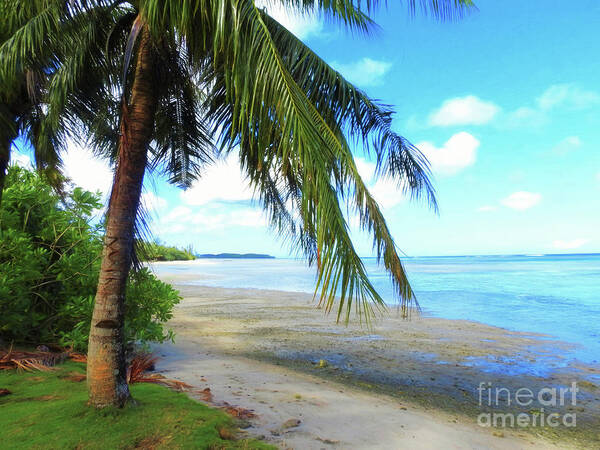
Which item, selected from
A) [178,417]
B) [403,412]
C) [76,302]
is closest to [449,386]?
[403,412]

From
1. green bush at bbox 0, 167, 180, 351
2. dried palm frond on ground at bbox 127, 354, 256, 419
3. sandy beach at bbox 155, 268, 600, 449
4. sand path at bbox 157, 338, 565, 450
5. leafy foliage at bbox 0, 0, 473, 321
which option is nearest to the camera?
leafy foliage at bbox 0, 0, 473, 321

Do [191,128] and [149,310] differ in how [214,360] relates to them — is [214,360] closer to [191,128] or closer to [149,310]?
[149,310]

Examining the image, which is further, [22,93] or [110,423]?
[22,93]

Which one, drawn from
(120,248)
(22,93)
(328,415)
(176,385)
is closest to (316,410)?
(328,415)

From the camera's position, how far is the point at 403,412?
15.6 feet

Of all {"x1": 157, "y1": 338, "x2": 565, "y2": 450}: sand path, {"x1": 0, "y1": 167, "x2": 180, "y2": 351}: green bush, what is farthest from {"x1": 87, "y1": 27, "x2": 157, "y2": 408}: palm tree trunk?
{"x1": 0, "y1": 167, "x2": 180, "y2": 351}: green bush

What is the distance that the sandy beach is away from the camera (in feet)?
13.4

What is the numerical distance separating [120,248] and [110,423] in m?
1.57

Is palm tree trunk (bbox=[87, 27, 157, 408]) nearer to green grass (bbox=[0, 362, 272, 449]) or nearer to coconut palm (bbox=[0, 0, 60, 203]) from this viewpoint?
green grass (bbox=[0, 362, 272, 449])

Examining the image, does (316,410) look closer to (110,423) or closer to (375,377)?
(110,423)

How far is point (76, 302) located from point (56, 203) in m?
2.10

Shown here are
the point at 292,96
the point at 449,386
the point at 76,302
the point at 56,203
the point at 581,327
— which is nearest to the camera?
the point at 292,96

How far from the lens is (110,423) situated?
3.31 meters

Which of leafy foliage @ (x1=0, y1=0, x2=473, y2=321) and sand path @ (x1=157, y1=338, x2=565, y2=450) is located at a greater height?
leafy foliage @ (x1=0, y1=0, x2=473, y2=321)
